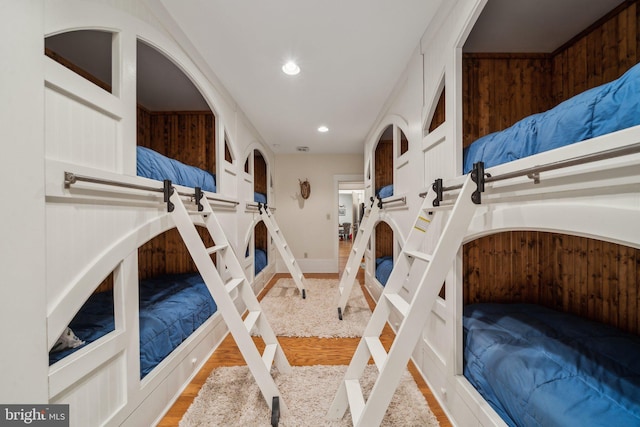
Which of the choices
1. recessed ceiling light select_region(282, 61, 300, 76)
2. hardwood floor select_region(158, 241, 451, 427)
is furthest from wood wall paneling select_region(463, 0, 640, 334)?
recessed ceiling light select_region(282, 61, 300, 76)

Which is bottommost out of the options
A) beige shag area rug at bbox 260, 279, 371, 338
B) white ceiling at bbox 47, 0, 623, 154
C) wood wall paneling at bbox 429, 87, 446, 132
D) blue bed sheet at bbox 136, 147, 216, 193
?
beige shag area rug at bbox 260, 279, 371, 338

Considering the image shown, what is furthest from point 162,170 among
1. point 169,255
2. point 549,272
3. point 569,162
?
point 549,272

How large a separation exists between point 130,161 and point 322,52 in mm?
1608

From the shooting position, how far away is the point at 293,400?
163 centimetres

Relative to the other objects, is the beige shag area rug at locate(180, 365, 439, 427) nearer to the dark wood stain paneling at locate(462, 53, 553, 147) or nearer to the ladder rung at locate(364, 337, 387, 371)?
the ladder rung at locate(364, 337, 387, 371)

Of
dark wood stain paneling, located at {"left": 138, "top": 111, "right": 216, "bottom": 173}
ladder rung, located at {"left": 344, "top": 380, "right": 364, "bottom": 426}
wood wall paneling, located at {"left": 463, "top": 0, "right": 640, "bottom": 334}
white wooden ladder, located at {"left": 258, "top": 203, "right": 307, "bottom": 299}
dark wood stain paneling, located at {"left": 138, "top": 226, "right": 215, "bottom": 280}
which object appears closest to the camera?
ladder rung, located at {"left": 344, "top": 380, "right": 364, "bottom": 426}

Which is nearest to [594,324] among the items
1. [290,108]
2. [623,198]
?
[623,198]

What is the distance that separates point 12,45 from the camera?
796 millimetres

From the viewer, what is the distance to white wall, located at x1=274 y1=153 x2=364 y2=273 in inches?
216

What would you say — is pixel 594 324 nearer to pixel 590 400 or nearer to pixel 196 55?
pixel 590 400

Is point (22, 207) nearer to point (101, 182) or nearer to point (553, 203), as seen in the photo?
point (101, 182)

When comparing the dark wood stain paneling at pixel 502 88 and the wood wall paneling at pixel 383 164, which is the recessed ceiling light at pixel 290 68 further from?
the wood wall paneling at pixel 383 164

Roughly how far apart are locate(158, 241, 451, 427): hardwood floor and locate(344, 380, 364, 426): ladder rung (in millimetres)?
513

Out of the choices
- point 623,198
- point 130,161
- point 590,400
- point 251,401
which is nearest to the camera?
point 623,198
